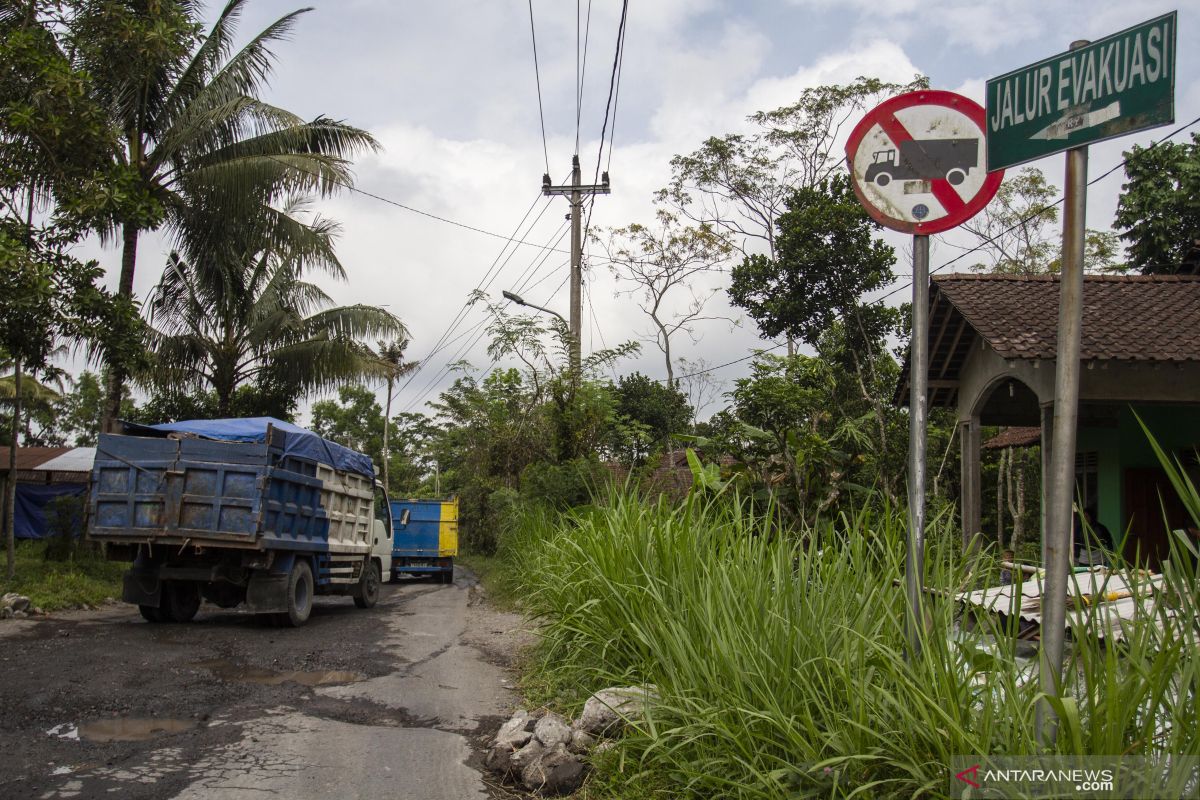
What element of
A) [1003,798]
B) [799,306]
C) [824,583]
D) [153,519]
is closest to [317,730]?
[824,583]

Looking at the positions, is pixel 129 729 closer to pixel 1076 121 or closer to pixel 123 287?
pixel 1076 121

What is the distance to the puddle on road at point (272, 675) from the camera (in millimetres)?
8031

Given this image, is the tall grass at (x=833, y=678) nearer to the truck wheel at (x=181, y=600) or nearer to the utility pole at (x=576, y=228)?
the truck wheel at (x=181, y=600)

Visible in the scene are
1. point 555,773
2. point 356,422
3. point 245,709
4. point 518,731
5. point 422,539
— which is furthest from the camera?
point 356,422

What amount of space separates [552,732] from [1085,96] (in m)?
4.21

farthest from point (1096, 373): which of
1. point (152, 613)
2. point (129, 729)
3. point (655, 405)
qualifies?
point (655, 405)

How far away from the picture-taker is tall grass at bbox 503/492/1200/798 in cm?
280

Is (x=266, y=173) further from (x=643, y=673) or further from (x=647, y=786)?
(x=647, y=786)

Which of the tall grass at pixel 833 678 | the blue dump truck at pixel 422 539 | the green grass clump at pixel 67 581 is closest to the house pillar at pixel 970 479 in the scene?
the tall grass at pixel 833 678

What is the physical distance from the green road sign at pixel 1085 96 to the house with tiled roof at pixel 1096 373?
653cm

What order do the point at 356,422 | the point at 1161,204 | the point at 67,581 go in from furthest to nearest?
1. the point at 356,422
2. the point at 1161,204
3. the point at 67,581

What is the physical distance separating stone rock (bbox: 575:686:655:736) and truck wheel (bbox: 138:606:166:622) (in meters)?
8.12

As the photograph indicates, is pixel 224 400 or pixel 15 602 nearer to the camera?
pixel 15 602

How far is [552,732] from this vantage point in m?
5.43
